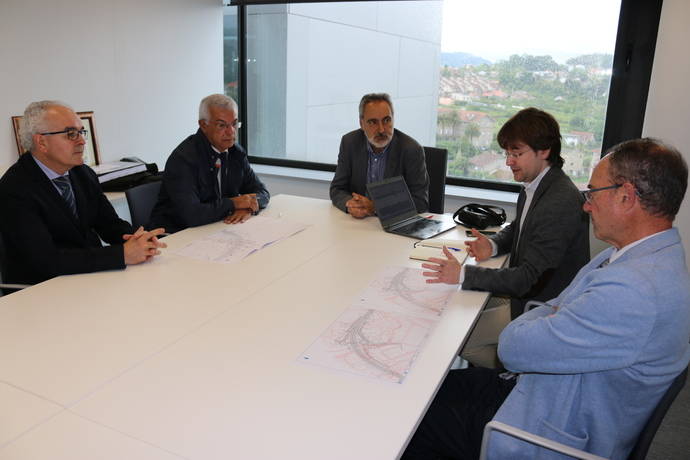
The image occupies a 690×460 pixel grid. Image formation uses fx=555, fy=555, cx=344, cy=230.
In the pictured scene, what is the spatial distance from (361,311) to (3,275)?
5.00 ft

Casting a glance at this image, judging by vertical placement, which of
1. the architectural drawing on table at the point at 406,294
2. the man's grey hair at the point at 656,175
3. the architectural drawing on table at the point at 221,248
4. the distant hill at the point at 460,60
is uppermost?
the distant hill at the point at 460,60

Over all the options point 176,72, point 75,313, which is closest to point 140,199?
point 75,313

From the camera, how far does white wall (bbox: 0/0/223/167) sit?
3.38 m

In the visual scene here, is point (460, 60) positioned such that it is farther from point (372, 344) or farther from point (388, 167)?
point (372, 344)

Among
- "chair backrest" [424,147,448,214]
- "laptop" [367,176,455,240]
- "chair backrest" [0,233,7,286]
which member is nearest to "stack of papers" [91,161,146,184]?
"chair backrest" [0,233,7,286]

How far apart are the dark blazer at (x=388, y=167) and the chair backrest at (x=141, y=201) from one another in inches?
40.2

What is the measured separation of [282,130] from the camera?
5301 millimetres

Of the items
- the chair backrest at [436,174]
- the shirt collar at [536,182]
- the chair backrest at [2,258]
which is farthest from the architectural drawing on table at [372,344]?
the chair backrest at [436,174]

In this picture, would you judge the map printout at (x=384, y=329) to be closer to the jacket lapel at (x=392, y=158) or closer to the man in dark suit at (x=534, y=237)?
the man in dark suit at (x=534, y=237)

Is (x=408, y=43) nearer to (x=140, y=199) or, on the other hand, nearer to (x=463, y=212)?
(x=463, y=212)

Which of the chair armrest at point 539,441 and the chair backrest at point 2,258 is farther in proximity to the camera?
the chair backrest at point 2,258

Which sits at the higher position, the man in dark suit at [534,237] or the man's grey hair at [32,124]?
the man's grey hair at [32,124]

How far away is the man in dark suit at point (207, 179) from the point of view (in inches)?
111

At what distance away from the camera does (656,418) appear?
129cm
